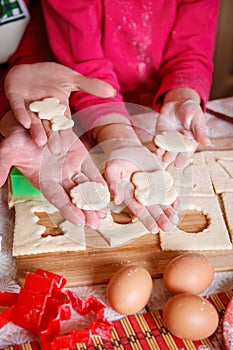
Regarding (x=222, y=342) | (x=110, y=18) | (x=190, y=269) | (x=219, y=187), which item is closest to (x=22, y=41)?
(x=110, y=18)

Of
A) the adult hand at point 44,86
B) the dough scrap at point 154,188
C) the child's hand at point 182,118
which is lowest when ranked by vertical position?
the dough scrap at point 154,188

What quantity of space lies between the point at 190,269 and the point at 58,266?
0.81ft

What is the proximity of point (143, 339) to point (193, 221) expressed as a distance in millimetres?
286

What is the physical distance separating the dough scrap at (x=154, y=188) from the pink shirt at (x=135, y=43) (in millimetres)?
200

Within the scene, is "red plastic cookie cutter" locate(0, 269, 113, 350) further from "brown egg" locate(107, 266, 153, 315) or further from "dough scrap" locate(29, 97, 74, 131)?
"dough scrap" locate(29, 97, 74, 131)

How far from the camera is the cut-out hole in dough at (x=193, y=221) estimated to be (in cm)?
97

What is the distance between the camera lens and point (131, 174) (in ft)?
3.34

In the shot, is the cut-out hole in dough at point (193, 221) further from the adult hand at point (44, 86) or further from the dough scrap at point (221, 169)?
the adult hand at point (44, 86)

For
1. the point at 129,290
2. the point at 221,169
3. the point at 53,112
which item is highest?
the point at 53,112

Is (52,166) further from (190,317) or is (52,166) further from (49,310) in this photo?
(190,317)

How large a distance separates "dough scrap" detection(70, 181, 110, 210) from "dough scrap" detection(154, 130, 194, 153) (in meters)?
0.18

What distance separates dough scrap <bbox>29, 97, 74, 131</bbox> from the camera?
102 cm

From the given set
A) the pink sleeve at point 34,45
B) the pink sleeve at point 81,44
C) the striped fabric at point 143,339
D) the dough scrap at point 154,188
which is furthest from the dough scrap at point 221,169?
the pink sleeve at point 34,45

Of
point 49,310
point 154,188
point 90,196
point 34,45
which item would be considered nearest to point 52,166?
point 90,196
